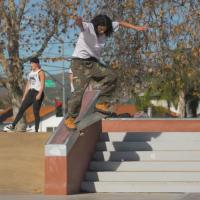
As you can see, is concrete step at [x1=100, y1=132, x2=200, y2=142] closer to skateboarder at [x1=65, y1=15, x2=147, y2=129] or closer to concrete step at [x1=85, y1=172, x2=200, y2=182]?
concrete step at [x1=85, y1=172, x2=200, y2=182]

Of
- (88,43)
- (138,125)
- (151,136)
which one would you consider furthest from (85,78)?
(138,125)

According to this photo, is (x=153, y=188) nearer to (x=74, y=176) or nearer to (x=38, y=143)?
(x=74, y=176)

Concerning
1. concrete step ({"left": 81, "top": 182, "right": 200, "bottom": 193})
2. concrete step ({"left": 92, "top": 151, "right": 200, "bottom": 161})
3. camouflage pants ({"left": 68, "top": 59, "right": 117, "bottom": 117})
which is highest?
camouflage pants ({"left": 68, "top": 59, "right": 117, "bottom": 117})

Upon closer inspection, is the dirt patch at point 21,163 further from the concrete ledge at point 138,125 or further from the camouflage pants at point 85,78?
the concrete ledge at point 138,125

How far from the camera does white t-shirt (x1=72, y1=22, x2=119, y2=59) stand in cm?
1028

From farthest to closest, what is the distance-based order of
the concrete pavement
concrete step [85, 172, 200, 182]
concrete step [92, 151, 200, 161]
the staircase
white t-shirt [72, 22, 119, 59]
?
concrete step [92, 151, 200, 161], white t-shirt [72, 22, 119, 59], concrete step [85, 172, 200, 182], the staircase, the concrete pavement

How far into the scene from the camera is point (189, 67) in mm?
20344

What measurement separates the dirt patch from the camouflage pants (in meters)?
1.09

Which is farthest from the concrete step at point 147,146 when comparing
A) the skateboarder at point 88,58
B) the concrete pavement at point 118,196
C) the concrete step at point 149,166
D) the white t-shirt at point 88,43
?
the white t-shirt at point 88,43

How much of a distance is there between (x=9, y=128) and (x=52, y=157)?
445 cm

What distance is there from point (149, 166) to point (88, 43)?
2297 millimetres

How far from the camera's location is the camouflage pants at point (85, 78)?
1029cm

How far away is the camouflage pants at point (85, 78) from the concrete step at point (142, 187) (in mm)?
1250

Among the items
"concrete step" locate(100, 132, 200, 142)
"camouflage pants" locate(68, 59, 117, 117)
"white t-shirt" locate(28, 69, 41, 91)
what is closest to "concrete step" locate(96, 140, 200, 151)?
"concrete step" locate(100, 132, 200, 142)
